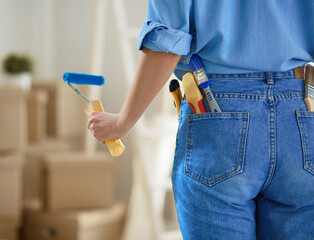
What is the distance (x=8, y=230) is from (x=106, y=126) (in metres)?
1.81

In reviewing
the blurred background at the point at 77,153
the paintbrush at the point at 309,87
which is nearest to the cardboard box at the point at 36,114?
the blurred background at the point at 77,153

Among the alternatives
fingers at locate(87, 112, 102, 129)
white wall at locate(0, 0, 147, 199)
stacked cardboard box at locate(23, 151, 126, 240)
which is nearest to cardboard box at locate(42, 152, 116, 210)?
stacked cardboard box at locate(23, 151, 126, 240)

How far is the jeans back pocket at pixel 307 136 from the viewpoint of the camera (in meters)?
0.80

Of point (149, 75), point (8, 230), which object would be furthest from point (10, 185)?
point (149, 75)

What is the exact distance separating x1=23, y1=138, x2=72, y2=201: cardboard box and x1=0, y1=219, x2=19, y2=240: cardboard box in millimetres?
405

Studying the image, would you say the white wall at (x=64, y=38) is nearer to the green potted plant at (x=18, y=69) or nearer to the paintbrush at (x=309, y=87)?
the green potted plant at (x=18, y=69)

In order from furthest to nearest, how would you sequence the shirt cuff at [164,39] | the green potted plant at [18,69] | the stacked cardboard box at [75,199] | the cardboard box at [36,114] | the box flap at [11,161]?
the green potted plant at [18,69]
the cardboard box at [36,114]
the stacked cardboard box at [75,199]
the box flap at [11,161]
the shirt cuff at [164,39]

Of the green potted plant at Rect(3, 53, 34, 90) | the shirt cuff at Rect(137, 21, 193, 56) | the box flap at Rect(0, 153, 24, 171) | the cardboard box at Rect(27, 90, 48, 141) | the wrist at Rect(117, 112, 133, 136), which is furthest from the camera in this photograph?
the green potted plant at Rect(3, 53, 34, 90)

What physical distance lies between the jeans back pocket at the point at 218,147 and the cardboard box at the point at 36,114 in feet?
7.17

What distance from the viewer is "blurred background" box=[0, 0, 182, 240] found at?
8.04ft

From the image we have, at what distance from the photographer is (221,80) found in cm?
83

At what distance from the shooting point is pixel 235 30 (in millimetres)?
825

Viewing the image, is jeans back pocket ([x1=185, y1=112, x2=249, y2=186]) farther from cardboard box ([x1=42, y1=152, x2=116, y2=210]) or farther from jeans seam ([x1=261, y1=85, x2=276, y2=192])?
cardboard box ([x1=42, y1=152, x2=116, y2=210])

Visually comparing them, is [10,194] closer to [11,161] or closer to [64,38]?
[11,161]
